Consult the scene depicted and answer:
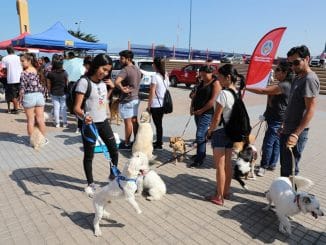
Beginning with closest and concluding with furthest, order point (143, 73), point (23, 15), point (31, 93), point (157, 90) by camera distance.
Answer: point (157, 90), point (31, 93), point (143, 73), point (23, 15)

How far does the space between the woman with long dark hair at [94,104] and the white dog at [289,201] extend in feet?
7.59

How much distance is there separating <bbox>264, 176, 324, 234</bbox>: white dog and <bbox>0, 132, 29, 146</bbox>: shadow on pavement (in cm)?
548

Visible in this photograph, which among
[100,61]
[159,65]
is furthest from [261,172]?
[100,61]

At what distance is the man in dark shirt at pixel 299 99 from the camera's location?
325 cm

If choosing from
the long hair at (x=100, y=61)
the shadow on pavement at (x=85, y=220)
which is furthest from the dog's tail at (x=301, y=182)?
the long hair at (x=100, y=61)

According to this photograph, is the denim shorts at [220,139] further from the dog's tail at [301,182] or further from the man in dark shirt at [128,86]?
the man in dark shirt at [128,86]

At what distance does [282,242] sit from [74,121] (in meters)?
7.36

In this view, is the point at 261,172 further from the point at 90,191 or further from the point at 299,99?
the point at 90,191

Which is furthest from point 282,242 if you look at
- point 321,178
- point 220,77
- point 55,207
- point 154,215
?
point 55,207

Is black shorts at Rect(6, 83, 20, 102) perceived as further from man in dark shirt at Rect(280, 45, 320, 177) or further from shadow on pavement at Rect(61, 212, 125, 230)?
man in dark shirt at Rect(280, 45, 320, 177)

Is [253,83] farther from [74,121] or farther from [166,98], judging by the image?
[74,121]

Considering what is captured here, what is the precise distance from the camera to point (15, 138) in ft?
23.2

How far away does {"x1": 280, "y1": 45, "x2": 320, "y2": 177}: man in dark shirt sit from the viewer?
10.7 feet

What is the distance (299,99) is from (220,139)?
1.06 m
